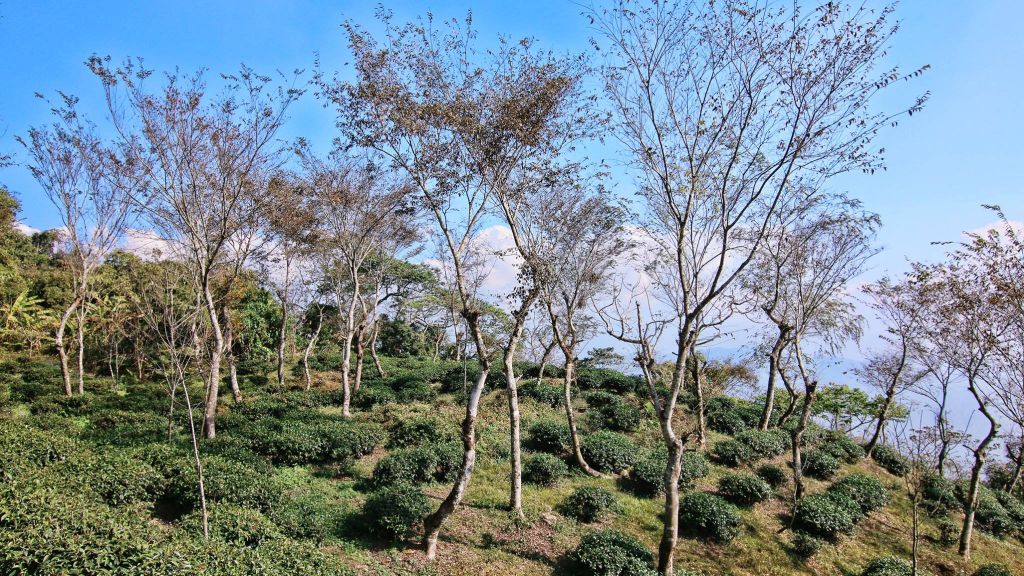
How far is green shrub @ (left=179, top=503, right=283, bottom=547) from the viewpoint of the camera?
8.16 m

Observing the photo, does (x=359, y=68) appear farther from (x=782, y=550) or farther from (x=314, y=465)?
(x=782, y=550)

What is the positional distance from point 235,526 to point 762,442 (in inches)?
607

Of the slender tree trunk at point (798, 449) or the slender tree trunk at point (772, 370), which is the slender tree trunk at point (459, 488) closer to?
the slender tree trunk at point (798, 449)

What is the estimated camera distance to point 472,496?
1188 centimetres

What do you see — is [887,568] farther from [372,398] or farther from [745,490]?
[372,398]

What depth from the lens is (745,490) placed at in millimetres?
13773

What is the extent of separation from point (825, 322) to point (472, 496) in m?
16.0

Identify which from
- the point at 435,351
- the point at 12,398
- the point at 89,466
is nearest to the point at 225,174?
the point at 89,466

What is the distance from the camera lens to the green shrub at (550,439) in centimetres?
1498

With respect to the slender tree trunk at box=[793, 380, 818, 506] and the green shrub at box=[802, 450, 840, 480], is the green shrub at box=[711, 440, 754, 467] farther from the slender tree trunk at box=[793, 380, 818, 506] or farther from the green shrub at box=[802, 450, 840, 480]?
the slender tree trunk at box=[793, 380, 818, 506]

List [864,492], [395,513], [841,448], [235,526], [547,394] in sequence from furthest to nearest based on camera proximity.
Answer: [547,394] < [841,448] < [864,492] < [395,513] < [235,526]

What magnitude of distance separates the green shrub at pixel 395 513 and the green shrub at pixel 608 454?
5803mm

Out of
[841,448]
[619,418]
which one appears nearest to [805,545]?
[619,418]

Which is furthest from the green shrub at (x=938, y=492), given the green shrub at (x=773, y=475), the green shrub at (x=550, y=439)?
the green shrub at (x=550, y=439)
